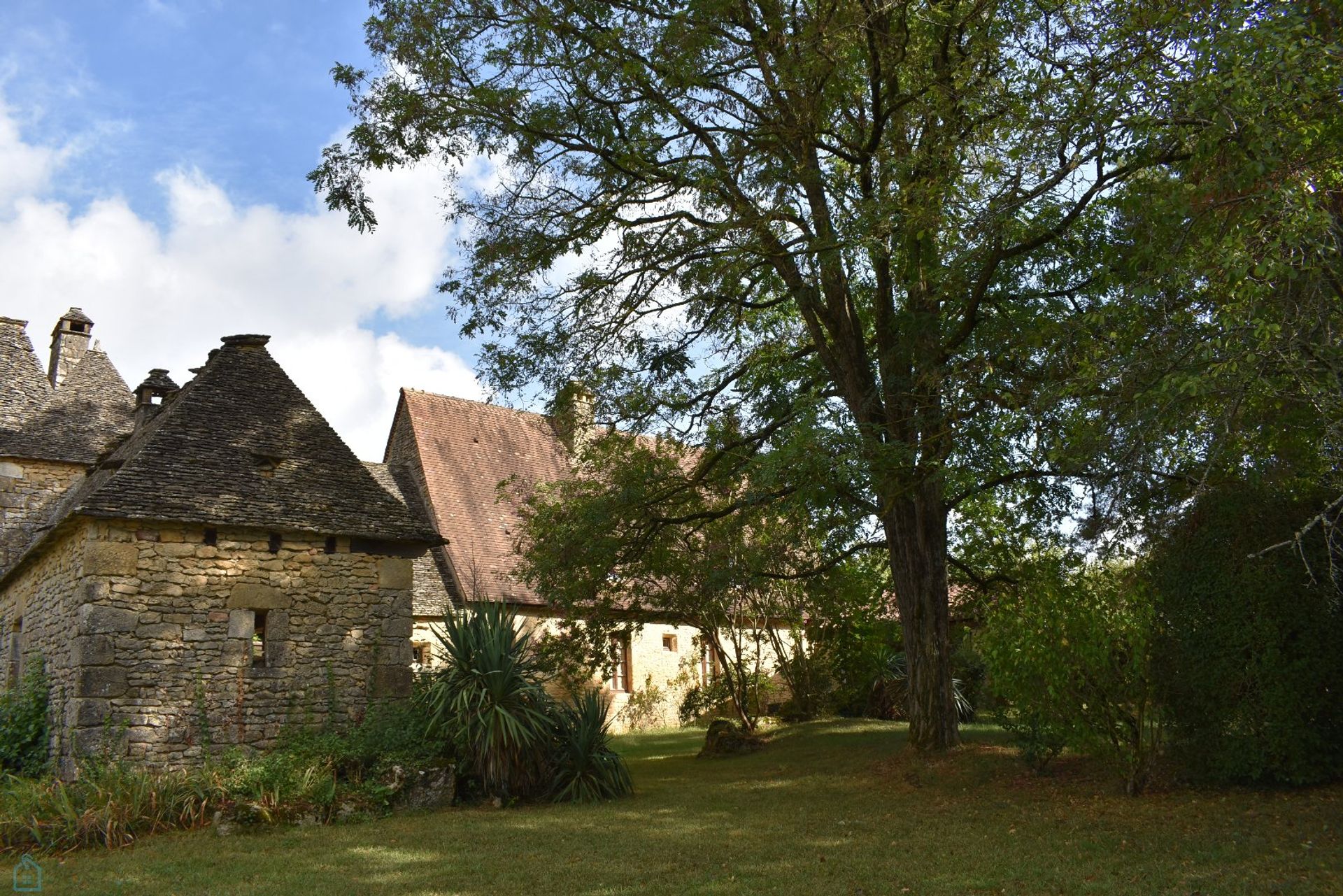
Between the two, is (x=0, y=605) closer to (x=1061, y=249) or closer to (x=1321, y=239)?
(x=1061, y=249)

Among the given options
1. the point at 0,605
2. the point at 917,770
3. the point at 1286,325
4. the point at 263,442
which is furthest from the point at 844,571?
the point at 0,605

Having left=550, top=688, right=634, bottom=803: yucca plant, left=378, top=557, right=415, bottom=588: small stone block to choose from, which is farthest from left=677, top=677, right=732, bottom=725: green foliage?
left=378, top=557, right=415, bottom=588: small stone block

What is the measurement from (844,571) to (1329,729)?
8230 millimetres

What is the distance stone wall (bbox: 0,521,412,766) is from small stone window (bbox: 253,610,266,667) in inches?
2.0

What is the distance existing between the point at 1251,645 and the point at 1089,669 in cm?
132

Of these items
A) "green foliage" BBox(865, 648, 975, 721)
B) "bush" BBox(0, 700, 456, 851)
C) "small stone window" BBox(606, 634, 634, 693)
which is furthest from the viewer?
"small stone window" BBox(606, 634, 634, 693)

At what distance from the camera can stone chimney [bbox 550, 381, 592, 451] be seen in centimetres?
1213

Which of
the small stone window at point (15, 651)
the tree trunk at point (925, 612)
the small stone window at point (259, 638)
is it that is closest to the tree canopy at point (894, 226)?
the tree trunk at point (925, 612)

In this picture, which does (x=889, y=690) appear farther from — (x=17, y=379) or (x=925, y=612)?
(x=17, y=379)

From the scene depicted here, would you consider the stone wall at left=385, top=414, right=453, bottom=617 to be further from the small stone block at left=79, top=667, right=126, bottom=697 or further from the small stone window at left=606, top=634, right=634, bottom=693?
the small stone block at left=79, top=667, right=126, bottom=697

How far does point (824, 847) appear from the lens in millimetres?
7984

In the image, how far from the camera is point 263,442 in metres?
12.9

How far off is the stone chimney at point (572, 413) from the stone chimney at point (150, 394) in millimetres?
6469

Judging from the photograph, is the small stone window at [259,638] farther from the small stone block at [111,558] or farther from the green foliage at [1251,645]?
the green foliage at [1251,645]
